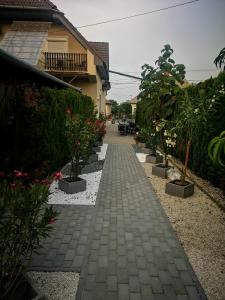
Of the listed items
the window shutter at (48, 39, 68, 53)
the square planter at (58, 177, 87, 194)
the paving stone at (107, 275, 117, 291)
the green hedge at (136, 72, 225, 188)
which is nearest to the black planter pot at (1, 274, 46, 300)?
the paving stone at (107, 275, 117, 291)

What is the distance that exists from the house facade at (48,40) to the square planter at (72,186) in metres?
4.92

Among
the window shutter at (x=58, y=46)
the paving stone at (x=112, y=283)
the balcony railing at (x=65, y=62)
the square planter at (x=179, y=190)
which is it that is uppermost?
the window shutter at (x=58, y=46)

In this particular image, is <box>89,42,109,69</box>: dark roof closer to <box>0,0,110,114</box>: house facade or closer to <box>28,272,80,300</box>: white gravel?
<box>0,0,110,114</box>: house facade

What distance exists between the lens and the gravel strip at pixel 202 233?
9.29 ft

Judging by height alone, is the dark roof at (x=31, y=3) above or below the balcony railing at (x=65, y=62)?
above

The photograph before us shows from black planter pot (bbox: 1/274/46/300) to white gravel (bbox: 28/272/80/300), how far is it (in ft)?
0.73

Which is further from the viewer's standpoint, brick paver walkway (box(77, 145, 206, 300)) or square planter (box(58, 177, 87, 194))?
square planter (box(58, 177, 87, 194))

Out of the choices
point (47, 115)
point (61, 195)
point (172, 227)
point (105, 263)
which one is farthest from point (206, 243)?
point (47, 115)

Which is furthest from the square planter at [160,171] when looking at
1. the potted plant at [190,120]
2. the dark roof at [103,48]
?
the dark roof at [103,48]

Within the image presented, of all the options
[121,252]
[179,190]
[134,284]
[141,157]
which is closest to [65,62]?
[141,157]

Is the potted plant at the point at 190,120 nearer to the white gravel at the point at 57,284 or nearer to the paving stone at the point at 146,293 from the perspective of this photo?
the paving stone at the point at 146,293

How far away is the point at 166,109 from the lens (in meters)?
10.6

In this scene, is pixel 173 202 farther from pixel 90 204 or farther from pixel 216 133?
pixel 216 133

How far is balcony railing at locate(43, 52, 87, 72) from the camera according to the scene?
15.5 m
